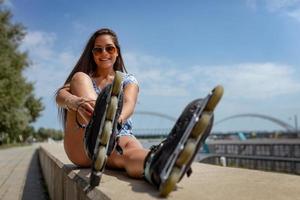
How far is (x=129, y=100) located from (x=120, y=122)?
33cm

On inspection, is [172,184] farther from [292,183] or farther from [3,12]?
[3,12]

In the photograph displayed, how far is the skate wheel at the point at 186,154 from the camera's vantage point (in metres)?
1.90

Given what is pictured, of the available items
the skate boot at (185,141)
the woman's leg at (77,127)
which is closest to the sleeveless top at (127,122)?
the woman's leg at (77,127)

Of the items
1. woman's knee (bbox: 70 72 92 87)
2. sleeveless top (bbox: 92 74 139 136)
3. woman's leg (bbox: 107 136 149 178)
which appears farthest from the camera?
woman's knee (bbox: 70 72 92 87)

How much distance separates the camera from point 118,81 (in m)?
2.51

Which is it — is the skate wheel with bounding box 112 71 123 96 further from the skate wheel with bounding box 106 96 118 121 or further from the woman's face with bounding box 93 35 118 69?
the woman's face with bounding box 93 35 118 69

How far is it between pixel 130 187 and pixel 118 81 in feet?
1.86

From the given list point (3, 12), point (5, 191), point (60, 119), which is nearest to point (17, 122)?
point (3, 12)

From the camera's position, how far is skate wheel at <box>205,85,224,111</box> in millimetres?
1938

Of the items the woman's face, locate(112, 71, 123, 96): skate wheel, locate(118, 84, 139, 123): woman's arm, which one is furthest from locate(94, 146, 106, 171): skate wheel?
the woman's face

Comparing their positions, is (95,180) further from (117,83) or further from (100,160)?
(117,83)

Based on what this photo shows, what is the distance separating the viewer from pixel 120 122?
281 centimetres

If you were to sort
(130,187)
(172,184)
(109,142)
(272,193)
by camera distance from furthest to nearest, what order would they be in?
1. (109,142)
2. (130,187)
3. (272,193)
4. (172,184)

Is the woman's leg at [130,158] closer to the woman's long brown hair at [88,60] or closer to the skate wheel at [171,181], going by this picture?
the skate wheel at [171,181]
